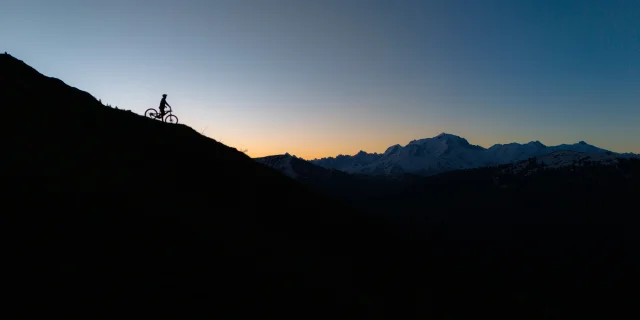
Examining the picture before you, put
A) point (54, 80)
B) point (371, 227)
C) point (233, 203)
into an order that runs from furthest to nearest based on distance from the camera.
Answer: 1. point (371, 227)
2. point (54, 80)
3. point (233, 203)

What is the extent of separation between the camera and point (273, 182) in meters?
29.2

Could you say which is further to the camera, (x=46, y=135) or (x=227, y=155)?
(x=227, y=155)

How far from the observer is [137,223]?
13.1 m

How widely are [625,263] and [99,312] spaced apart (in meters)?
212

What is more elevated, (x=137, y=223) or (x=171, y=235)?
(x=137, y=223)

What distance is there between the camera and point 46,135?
16.9 metres

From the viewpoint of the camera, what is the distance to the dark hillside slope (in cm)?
1006

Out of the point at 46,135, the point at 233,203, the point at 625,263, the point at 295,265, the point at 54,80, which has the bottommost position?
the point at 625,263

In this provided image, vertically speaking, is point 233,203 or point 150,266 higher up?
point 233,203

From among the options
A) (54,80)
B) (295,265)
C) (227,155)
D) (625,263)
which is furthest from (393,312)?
(625,263)

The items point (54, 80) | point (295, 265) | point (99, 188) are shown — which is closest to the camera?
point (99, 188)

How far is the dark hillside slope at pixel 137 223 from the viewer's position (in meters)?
10.1

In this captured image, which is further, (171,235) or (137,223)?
(171,235)

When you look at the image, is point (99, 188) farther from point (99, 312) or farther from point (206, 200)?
point (99, 312)
